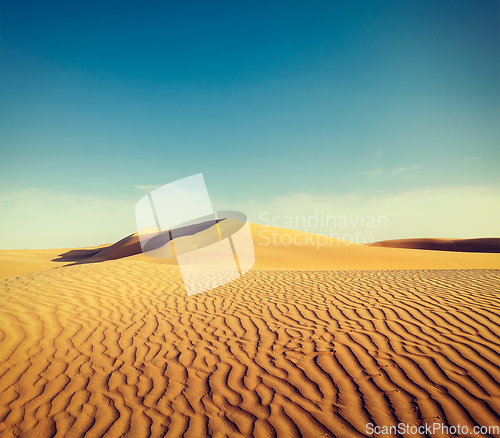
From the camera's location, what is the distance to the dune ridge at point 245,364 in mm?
2596

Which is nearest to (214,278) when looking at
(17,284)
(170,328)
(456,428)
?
(170,328)

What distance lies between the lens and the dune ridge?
2.60m

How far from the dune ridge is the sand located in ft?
0.06

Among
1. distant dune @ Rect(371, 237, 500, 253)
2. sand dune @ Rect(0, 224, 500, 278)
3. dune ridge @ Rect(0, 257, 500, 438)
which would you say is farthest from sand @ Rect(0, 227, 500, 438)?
distant dune @ Rect(371, 237, 500, 253)

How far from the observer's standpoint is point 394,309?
5.38 meters

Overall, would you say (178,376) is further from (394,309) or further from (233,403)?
(394,309)

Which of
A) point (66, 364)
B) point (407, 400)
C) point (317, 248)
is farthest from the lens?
point (317, 248)

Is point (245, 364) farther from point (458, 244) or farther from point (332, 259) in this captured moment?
point (458, 244)

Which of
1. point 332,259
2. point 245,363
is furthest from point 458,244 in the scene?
point 245,363

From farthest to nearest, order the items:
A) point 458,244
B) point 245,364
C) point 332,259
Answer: point 458,244
point 332,259
point 245,364

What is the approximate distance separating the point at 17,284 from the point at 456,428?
1018cm

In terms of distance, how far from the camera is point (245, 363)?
11.8 ft

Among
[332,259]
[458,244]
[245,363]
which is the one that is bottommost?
[458,244]

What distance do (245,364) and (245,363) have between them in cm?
3
